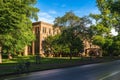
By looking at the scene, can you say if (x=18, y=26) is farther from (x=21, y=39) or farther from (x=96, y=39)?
(x=96, y=39)

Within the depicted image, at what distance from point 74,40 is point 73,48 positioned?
9.05 ft

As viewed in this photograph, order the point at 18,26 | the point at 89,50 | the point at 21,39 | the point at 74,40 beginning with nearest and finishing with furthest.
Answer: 1. the point at 18,26
2. the point at 21,39
3. the point at 74,40
4. the point at 89,50

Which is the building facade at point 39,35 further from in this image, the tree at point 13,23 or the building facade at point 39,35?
the tree at point 13,23

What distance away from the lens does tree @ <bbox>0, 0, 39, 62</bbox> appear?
3512cm

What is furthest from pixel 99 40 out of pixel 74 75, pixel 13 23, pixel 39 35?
pixel 74 75

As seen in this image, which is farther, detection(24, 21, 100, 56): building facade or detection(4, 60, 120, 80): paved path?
detection(24, 21, 100, 56): building facade

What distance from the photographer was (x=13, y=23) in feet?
118

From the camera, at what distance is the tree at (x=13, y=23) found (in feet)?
115

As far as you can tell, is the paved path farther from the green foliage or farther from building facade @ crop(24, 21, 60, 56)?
building facade @ crop(24, 21, 60, 56)

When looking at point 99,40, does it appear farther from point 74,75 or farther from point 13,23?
point 74,75

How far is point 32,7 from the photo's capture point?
4512 centimetres

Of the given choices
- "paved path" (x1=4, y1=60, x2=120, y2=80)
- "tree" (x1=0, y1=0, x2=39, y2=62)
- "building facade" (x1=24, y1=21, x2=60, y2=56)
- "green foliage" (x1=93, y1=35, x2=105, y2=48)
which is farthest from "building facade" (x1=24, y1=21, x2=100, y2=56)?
"paved path" (x1=4, y1=60, x2=120, y2=80)

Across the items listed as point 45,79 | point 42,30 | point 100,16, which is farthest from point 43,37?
point 45,79

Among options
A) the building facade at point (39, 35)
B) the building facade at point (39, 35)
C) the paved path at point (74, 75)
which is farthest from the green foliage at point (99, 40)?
the paved path at point (74, 75)
